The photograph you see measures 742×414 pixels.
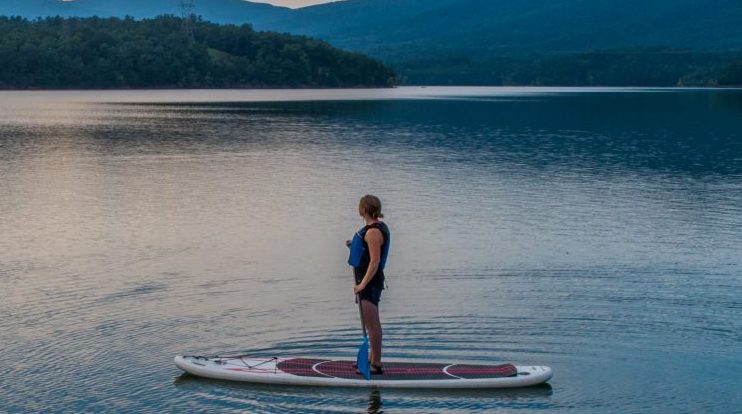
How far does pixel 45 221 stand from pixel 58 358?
15.1m

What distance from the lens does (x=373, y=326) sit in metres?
16.6

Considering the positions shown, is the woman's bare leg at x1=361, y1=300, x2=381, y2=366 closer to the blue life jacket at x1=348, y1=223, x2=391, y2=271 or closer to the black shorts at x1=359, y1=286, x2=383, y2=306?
the black shorts at x1=359, y1=286, x2=383, y2=306

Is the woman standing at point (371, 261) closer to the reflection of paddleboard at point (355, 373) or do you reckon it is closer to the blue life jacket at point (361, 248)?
the blue life jacket at point (361, 248)

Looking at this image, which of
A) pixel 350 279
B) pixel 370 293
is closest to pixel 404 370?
pixel 370 293

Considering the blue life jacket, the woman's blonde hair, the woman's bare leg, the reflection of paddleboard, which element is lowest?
the reflection of paddleboard

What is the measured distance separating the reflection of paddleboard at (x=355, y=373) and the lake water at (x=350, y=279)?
7.5 inches

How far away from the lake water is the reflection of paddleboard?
0.19 m

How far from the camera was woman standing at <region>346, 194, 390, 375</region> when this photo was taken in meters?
15.9

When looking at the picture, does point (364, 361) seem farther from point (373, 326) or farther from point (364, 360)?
point (373, 326)

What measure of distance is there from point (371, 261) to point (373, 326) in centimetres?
120

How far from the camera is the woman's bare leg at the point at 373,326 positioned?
651 inches

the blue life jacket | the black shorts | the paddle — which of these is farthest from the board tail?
the blue life jacket

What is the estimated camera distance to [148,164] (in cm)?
5088

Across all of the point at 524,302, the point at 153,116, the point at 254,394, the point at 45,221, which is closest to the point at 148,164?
the point at 45,221
